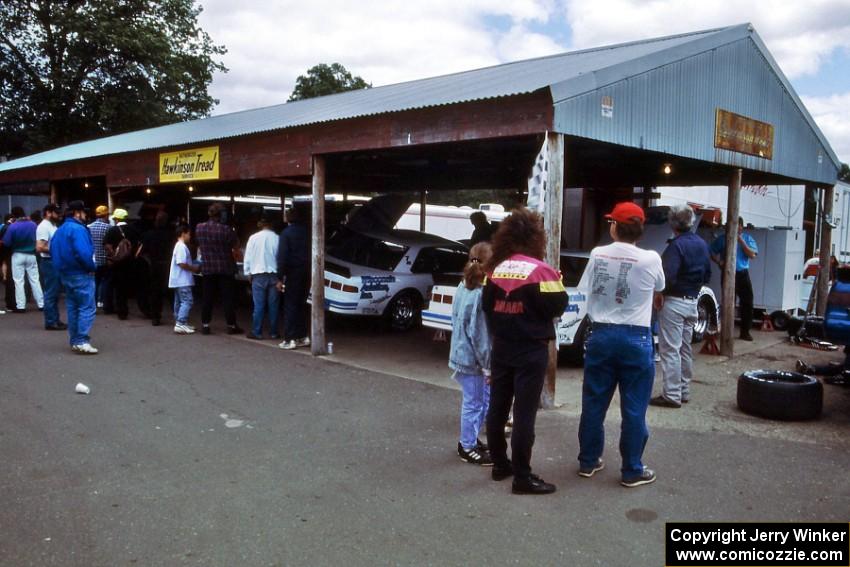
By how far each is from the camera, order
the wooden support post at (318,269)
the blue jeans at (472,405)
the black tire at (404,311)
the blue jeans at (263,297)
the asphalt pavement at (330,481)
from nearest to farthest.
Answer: the asphalt pavement at (330,481) → the blue jeans at (472,405) → the wooden support post at (318,269) → the blue jeans at (263,297) → the black tire at (404,311)

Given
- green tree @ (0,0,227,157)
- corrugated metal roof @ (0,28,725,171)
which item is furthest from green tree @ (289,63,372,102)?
corrugated metal roof @ (0,28,725,171)

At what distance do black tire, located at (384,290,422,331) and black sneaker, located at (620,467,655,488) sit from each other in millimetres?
6679

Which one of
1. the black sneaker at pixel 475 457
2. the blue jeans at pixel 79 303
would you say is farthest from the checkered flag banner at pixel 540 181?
the blue jeans at pixel 79 303

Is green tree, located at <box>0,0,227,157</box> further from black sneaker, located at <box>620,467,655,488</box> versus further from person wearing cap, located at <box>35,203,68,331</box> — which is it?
black sneaker, located at <box>620,467,655,488</box>

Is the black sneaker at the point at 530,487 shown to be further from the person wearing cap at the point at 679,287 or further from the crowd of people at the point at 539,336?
the person wearing cap at the point at 679,287

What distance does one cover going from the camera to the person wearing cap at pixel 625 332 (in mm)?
4617

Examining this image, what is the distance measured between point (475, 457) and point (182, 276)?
7012 millimetres

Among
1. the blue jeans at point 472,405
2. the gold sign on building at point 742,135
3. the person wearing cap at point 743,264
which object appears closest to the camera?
the blue jeans at point 472,405

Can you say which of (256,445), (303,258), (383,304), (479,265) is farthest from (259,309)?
(479,265)

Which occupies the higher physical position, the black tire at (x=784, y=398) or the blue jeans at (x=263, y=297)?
the blue jeans at (x=263, y=297)

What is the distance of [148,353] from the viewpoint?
9.15 metres

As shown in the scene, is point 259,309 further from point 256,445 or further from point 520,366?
point 520,366

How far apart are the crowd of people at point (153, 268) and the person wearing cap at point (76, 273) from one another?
0.01 metres

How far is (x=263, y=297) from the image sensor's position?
10.3m
